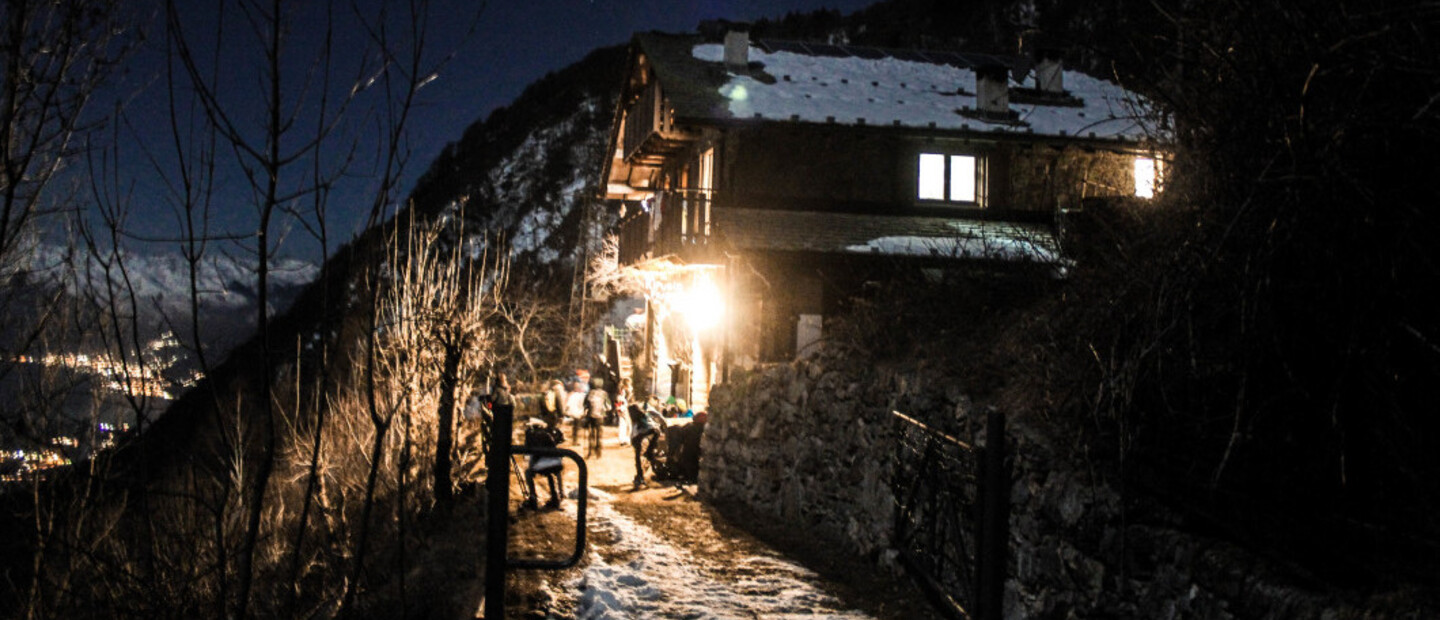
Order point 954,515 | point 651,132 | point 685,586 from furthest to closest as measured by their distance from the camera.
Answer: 1. point 651,132
2. point 685,586
3. point 954,515

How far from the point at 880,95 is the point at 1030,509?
1476 centimetres

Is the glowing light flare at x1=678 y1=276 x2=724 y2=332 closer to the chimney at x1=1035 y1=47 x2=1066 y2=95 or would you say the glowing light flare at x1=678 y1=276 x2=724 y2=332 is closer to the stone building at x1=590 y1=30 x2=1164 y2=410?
the stone building at x1=590 y1=30 x2=1164 y2=410

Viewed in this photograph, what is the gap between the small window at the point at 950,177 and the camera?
1878 centimetres

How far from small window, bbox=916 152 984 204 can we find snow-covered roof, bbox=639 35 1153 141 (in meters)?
0.73

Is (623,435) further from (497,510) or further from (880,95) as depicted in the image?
(497,510)

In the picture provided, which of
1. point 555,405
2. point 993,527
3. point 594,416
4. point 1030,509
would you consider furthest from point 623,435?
point 993,527

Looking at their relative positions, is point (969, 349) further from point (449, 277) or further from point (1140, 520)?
point (449, 277)

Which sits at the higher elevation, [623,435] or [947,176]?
[947,176]

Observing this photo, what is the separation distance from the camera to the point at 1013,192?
18672 millimetres

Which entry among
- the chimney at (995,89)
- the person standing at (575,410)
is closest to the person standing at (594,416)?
the person standing at (575,410)

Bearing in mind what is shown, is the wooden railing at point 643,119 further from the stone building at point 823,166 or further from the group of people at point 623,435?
the group of people at point 623,435

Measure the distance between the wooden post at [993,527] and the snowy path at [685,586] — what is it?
1.98 metres

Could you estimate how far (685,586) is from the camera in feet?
29.7

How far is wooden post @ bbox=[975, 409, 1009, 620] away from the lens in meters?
6.09
